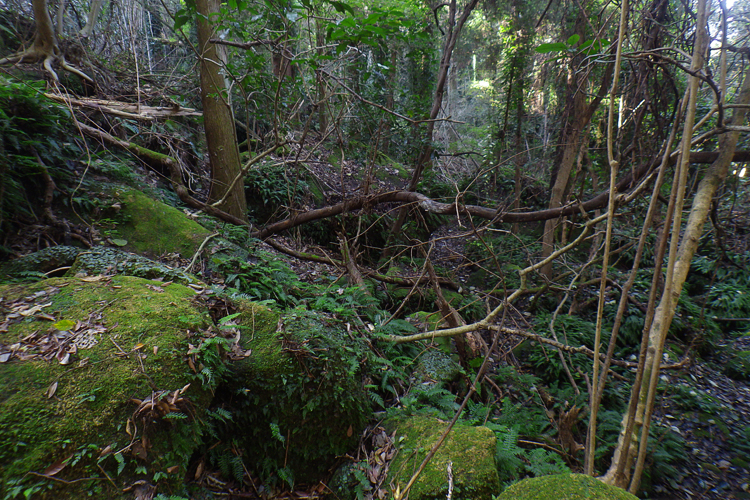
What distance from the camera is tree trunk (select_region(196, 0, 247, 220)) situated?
5.90 meters

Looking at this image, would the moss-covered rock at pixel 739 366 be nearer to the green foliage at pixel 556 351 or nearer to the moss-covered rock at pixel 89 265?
the green foliage at pixel 556 351

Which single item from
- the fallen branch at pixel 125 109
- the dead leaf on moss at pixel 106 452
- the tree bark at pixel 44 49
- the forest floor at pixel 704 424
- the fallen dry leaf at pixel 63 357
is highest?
the tree bark at pixel 44 49

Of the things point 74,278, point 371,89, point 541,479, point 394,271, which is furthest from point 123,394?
point 371,89

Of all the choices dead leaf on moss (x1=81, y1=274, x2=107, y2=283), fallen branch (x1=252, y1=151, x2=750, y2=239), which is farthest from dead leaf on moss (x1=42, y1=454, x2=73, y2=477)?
fallen branch (x1=252, y1=151, x2=750, y2=239)

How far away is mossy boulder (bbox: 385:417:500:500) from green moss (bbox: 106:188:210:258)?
3.74 m

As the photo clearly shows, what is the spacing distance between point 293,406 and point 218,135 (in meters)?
5.36

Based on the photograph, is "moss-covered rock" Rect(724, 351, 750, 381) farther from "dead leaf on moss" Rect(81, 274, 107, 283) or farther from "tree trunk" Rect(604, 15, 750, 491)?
"dead leaf on moss" Rect(81, 274, 107, 283)

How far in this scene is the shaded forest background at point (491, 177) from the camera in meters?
2.13

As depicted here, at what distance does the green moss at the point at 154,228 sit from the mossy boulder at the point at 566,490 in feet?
15.2

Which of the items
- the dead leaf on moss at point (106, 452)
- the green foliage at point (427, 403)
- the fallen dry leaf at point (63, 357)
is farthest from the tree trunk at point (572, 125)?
the fallen dry leaf at point (63, 357)

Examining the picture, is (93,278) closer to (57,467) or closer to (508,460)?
(57,467)

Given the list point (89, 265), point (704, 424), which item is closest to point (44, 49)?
point (89, 265)

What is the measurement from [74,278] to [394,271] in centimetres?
505

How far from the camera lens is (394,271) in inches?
280
